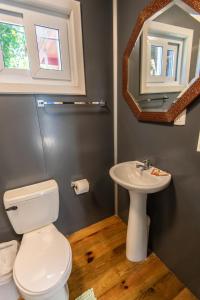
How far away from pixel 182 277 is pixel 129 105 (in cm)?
146

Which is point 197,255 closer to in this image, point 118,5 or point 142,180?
point 142,180

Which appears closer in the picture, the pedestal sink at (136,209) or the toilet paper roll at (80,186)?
the pedestal sink at (136,209)

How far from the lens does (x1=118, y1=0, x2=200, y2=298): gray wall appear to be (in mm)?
1087

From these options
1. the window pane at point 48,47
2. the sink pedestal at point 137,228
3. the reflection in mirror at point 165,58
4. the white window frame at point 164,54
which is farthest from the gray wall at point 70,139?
the sink pedestal at point 137,228

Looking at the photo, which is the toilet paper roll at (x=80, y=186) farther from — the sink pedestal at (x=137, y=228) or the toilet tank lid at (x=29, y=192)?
the sink pedestal at (x=137, y=228)

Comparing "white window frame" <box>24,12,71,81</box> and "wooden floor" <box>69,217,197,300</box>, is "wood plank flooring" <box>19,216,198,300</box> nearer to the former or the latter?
"wooden floor" <box>69,217,197,300</box>

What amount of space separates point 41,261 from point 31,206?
1.31 feet

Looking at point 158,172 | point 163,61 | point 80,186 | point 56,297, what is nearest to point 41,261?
point 56,297

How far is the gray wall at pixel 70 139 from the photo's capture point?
1.31 m

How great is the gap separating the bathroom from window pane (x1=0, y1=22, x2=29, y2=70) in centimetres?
11

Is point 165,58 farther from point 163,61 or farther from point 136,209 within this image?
point 136,209

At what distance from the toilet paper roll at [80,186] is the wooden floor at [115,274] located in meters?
0.55

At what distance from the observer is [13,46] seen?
4.15 feet

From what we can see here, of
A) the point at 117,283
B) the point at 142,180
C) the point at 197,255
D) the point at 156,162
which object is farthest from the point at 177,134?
the point at 117,283
